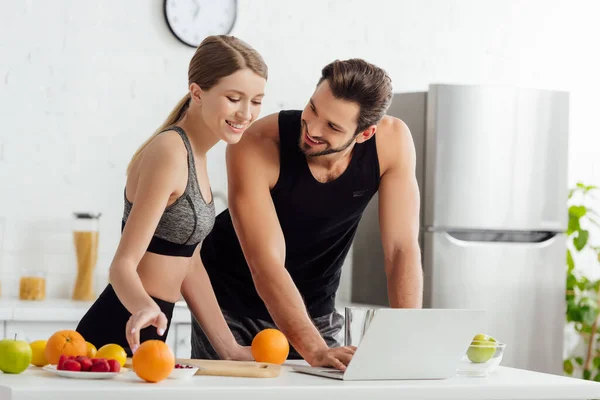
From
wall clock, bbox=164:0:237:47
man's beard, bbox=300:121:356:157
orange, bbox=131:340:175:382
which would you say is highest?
wall clock, bbox=164:0:237:47

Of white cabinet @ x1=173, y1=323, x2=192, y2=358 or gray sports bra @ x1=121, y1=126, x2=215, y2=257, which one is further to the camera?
white cabinet @ x1=173, y1=323, x2=192, y2=358

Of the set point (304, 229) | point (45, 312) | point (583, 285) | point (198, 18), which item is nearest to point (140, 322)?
point (304, 229)

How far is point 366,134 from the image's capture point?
7.18ft

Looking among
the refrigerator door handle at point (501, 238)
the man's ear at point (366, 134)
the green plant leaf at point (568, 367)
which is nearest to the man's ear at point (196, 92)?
the man's ear at point (366, 134)

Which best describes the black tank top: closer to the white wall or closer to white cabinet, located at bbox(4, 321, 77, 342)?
white cabinet, located at bbox(4, 321, 77, 342)

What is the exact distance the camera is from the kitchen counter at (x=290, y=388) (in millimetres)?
1405

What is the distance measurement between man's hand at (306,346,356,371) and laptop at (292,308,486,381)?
2 cm

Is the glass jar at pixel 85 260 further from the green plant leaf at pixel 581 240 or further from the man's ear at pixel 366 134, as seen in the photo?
the green plant leaf at pixel 581 240

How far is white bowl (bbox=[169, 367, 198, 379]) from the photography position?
5.11ft

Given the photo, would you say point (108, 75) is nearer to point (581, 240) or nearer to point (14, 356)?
point (581, 240)

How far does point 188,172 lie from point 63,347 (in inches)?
17.9

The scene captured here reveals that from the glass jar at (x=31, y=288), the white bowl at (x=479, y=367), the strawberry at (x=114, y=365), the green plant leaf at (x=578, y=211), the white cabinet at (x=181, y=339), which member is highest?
the green plant leaf at (x=578, y=211)

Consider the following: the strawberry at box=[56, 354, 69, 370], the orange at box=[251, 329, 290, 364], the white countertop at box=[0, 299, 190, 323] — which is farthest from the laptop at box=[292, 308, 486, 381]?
the white countertop at box=[0, 299, 190, 323]

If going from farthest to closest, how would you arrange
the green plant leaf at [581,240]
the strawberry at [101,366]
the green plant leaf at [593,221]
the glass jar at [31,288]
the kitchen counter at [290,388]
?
1. the green plant leaf at [593,221]
2. the green plant leaf at [581,240]
3. the glass jar at [31,288]
4. the strawberry at [101,366]
5. the kitchen counter at [290,388]
